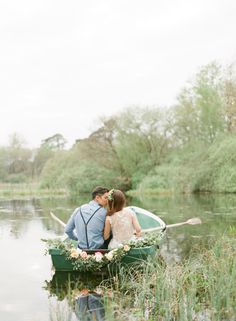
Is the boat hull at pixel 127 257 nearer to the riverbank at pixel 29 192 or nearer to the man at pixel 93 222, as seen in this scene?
the man at pixel 93 222

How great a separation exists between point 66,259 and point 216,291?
2851 mm

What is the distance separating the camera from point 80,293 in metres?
5.69

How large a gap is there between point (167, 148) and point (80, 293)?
1038 inches

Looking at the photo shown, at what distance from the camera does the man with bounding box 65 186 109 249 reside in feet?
22.0

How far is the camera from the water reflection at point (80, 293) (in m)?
Answer: 4.80

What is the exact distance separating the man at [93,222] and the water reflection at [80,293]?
452mm

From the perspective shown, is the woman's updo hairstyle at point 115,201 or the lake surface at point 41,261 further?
the woman's updo hairstyle at point 115,201

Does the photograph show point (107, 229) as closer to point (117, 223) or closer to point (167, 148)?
point (117, 223)

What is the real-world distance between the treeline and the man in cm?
1783

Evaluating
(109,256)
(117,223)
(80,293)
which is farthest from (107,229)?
(80,293)

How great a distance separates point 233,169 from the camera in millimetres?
24312

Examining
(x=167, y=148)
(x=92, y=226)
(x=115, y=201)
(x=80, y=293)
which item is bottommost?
(x=80, y=293)

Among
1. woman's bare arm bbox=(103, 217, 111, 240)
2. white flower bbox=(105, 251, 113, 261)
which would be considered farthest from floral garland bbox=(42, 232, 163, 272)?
→ woman's bare arm bbox=(103, 217, 111, 240)

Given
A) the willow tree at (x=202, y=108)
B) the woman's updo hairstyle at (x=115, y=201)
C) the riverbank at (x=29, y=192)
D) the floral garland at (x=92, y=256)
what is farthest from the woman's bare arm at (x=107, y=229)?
the riverbank at (x=29, y=192)
